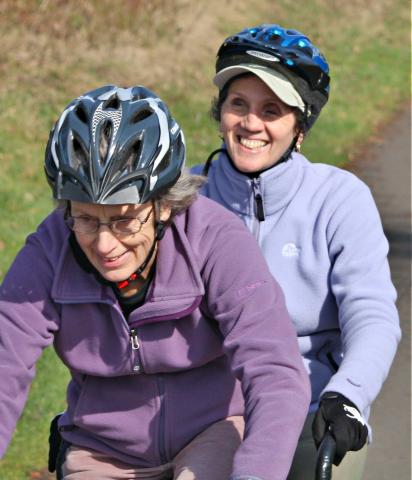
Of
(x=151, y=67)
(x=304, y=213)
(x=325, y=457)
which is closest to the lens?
(x=325, y=457)

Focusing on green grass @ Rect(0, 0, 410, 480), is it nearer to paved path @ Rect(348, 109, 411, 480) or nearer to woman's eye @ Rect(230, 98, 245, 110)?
paved path @ Rect(348, 109, 411, 480)

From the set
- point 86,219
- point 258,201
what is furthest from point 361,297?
point 86,219

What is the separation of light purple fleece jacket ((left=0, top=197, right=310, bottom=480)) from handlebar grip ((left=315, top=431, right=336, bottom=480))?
0.49 feet

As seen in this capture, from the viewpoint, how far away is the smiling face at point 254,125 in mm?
4680

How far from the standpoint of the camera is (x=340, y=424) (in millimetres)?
3664

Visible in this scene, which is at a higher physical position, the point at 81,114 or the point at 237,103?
the point at 81,114

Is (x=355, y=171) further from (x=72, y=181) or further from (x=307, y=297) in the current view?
(x=72, y=181)

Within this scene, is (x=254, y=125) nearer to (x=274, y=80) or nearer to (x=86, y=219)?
(x=274, y=80)

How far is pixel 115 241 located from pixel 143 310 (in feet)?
0.78

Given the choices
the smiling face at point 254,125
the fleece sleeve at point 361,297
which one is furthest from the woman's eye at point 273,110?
the fleece sleeve at point 361,297

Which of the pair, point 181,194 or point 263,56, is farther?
point 263,56

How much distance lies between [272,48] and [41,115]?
23.7 ft

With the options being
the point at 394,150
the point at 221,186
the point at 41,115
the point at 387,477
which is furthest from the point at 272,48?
the point at 394,150

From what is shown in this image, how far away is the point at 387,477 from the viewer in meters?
6.72
